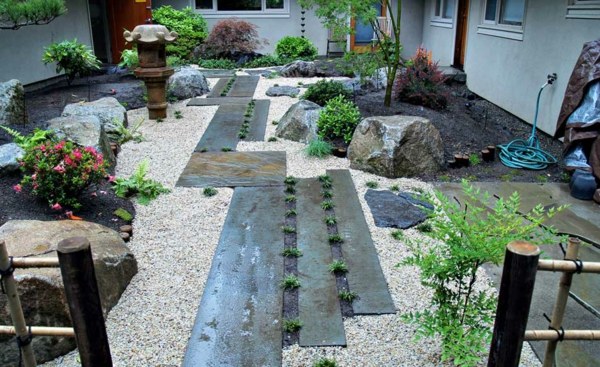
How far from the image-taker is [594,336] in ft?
5.91

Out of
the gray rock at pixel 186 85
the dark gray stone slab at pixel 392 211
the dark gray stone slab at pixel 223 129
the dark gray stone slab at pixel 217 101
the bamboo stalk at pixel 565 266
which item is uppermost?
the bamboo stalk at pixel 565 266

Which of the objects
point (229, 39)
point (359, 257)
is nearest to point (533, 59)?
point (359, 257)

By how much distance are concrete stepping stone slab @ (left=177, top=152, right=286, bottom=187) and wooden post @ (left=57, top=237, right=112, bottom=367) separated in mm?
3247

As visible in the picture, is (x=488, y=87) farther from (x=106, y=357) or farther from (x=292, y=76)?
(x=106, y=357)

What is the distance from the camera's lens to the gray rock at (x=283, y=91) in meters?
9.27

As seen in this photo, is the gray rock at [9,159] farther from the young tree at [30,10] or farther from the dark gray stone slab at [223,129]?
the young tree at [30,10]

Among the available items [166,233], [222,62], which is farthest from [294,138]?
[222,62]

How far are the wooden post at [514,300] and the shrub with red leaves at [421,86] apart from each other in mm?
5985

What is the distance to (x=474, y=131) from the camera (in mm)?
Answer: 6637

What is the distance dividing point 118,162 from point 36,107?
3.10 metres

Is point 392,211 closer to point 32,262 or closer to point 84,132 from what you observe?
point 32,262

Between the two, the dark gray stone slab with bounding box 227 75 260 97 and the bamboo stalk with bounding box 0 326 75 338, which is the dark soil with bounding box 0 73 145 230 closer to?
the dark gray stone slab with bounding box 227 75 260 97

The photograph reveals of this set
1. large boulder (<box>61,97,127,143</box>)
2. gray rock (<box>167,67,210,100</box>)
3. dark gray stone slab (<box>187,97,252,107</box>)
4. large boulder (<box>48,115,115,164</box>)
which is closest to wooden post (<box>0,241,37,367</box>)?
large boulder (<box>48,115,115,164</box>)

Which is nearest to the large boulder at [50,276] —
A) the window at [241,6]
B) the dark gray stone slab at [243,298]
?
the dark gray stone slab at [243,298]
